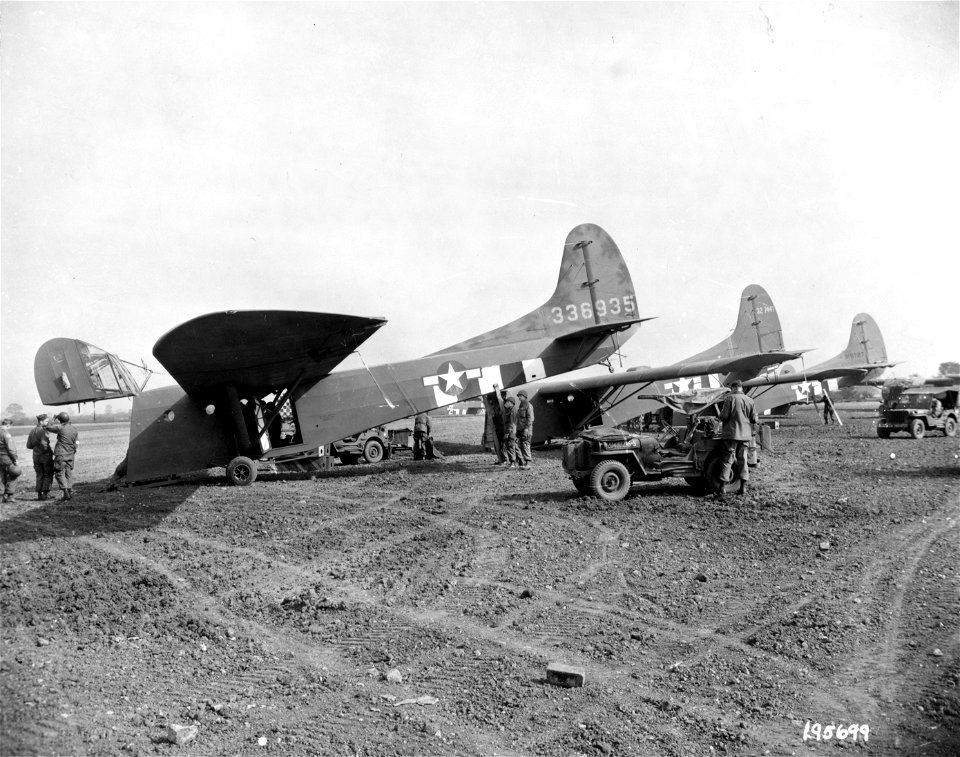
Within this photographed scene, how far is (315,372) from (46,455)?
5.18 meters

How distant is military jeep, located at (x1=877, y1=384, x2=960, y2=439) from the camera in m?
18.6

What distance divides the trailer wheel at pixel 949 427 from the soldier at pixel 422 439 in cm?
1536

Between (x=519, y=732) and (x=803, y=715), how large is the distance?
156 cm

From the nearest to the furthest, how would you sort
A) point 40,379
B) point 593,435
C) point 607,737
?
1. point 607,737
2. point 593,435
3. point 40,379

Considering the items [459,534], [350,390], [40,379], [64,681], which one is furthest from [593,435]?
[40,379]

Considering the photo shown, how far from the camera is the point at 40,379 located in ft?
35.4

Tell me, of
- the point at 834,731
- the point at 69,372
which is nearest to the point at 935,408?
the point at 834,731

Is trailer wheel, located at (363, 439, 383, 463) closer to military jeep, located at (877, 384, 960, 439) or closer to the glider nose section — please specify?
the glider nose section

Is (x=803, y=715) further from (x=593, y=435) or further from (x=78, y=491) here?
(x=78, y=491)

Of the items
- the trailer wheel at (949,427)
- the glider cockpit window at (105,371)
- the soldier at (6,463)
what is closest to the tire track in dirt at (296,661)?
the glider cockpit window at (105,371)

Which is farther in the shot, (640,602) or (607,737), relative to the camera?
(640,602)

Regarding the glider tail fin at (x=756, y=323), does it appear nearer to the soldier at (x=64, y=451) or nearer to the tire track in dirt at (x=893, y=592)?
the tire track in dirt at (x=893, y=592)

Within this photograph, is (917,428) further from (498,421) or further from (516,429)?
(498,421)

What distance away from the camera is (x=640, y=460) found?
9.67 metres
